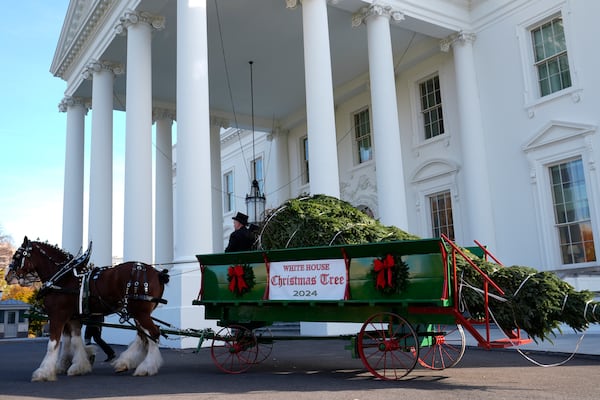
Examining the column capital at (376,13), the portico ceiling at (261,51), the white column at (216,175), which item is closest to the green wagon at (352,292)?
the portico ceiling at (261,51)

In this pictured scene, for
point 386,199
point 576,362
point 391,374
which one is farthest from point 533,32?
point 391,374

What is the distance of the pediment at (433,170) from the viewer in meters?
Answer: 16.4

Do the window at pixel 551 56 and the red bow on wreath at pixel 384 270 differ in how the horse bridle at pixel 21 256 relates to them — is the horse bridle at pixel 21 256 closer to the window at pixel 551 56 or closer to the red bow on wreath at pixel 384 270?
the red bow on wreath at pixel 384 270

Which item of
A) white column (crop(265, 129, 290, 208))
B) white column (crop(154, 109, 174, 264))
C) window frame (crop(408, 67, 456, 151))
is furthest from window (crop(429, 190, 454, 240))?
white column (crop(154, 109, 174, 264))

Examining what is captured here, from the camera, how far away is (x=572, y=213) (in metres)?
13.6

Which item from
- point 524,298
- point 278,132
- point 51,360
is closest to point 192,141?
point 51,360

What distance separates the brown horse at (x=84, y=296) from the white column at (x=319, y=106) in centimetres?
608

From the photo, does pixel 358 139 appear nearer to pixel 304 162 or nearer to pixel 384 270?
pixel 304 162

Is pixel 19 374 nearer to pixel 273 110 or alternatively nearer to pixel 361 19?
pixel 361 19

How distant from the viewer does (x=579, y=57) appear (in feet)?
44.0

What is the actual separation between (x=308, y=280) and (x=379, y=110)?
8.66 meters

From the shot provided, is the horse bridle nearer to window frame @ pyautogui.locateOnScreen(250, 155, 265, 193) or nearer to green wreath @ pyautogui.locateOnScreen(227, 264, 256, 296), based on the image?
green wreath @ pyautogui.locateOnScreen(227, 264, 256, 296)

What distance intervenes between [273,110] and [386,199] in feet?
34.2

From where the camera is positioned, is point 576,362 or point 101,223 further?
point 101,223
